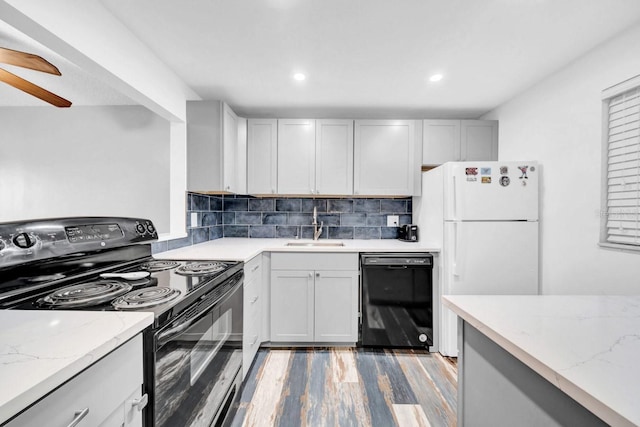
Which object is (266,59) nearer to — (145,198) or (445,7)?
(445,7)

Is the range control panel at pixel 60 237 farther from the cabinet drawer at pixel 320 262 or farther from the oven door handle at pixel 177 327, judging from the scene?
the cabinet drawer at pixel 320 262

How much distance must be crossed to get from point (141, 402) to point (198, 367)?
1.28 ft

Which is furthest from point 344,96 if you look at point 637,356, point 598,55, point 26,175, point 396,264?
point 26,175

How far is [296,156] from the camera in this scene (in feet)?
9.22

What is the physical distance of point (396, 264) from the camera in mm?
2393

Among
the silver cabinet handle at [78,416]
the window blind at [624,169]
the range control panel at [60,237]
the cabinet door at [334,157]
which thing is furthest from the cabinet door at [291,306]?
the window blind at [624,169]

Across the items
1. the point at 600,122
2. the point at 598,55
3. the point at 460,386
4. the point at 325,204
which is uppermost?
the point at 598,55

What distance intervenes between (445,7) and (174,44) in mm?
1628

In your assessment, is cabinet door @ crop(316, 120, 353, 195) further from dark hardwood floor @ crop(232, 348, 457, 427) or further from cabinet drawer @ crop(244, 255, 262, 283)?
dark hardwood floor @ crop(232, 348, 457, 427)

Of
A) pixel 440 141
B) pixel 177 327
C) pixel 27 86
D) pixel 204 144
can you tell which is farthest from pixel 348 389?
pixel 27 86

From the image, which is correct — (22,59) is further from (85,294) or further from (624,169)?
(624,169)

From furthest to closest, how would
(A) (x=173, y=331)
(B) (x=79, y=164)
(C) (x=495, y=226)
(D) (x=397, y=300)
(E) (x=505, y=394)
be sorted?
1. (B) (x=79, y=164)
2. (D) (x=397, y=300)
3. (C) (x=495, y=226)
4. (A) (x=173, y=331)
5. (E) (x=505, y=394)

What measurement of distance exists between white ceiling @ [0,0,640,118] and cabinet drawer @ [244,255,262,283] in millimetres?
1460

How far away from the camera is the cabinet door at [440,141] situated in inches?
111
